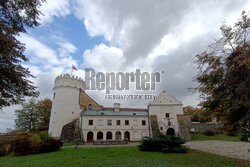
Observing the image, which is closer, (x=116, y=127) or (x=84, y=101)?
(x=116, y=127)

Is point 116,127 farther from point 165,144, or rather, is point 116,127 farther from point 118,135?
point 165,144

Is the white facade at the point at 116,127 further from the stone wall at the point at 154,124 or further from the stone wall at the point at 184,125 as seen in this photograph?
the stone wall at the point at 184,125

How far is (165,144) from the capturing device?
463 inches

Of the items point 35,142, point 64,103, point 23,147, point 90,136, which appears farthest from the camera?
point 64,103

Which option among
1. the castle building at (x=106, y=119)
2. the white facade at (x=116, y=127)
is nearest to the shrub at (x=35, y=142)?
the castle building at (x=106, y=119)

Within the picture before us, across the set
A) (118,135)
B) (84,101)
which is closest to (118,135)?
(118,135)

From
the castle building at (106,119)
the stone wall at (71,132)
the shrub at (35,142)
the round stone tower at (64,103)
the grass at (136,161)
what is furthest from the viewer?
the round stone tower at (64,103)

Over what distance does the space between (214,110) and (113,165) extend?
22.2 ft

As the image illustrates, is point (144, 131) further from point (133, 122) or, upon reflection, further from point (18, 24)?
point (18, 24)

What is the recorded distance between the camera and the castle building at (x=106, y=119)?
2673cm

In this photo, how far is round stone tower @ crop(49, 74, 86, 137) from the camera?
27292 millimetres

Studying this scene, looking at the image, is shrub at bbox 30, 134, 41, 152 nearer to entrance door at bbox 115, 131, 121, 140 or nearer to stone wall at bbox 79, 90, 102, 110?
entrance door at bbox 115, 131, 121, 140

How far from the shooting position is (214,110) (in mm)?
8359

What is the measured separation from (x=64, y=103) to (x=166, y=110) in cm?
2171
